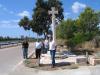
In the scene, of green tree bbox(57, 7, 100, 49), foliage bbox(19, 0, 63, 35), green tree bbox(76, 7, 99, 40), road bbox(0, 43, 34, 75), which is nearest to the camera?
road bbox(0, 43, 34, 75)

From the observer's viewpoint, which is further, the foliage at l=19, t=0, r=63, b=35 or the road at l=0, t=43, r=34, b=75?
the foliage at l=19, t=0, r=63, b=35

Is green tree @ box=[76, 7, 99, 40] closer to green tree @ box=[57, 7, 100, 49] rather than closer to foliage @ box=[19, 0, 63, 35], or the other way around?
green tree @ box=[57, 7, 100, 49]

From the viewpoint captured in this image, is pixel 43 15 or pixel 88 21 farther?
pixel 88 21

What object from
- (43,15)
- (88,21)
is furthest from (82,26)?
(43,15)

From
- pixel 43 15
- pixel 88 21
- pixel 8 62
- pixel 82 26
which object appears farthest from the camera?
pixel 88 21

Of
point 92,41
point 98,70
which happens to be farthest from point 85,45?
point 98,70

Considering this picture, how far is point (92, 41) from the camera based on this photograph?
154 feet

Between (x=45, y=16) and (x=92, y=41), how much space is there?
325 inches

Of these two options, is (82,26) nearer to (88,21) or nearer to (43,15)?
(88,21)

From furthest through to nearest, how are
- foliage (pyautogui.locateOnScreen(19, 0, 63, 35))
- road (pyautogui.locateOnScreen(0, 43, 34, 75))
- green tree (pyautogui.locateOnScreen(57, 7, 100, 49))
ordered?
green tree (pyautogui.locateOnScreen(57, 7, 100, 49)) < foliage (pyautogui.locateOnScreen(19, 0, 63, 35)) < road (pyautogui.locateOnScreen(0, 43, 34, 75))

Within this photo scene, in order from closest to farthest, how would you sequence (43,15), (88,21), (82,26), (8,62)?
(8,62)
(43,15)
(82,26)
(88,21)

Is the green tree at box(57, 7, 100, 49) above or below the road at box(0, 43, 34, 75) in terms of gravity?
above

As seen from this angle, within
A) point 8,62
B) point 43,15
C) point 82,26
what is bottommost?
point 8,62

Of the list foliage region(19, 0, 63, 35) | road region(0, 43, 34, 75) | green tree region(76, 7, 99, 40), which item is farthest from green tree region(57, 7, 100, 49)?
road region(0, 43, 34, 75)
